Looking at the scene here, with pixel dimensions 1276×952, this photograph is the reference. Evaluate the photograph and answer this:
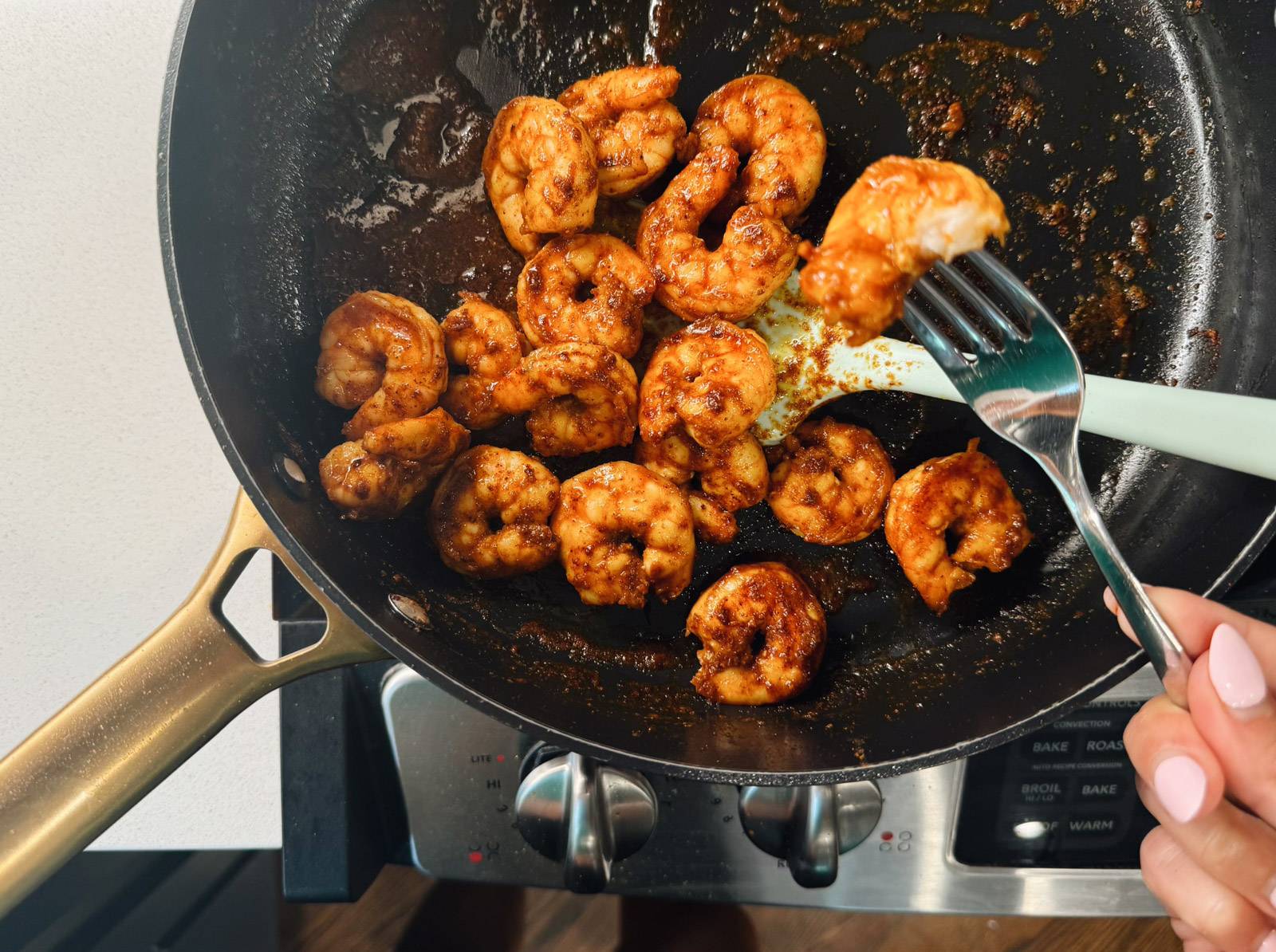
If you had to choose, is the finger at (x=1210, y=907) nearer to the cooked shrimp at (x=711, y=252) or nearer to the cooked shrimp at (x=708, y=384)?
the cooked shrimp at (x=708, y=384)

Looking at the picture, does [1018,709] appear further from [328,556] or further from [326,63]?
[326,63]

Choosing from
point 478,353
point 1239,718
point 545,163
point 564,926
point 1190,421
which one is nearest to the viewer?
point 1239,718

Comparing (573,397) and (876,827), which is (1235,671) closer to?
(876,827)

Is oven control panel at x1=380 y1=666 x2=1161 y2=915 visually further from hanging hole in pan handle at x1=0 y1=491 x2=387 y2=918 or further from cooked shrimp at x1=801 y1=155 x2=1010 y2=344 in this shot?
cooked shrimp at x1=801 y1=155 x2=1010 y2=344

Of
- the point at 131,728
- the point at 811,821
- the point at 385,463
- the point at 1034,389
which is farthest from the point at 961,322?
the point at 131,728

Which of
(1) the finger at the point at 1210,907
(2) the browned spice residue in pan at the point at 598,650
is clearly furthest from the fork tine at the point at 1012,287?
(2) the browned spice residue in pan at the point at 598,650

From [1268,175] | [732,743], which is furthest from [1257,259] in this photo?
[732,743]
